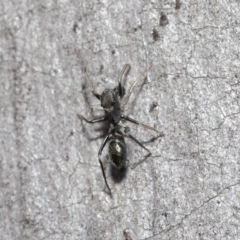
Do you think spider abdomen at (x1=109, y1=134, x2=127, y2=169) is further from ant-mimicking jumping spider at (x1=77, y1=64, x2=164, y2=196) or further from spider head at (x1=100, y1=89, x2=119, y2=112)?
spider head at (x1=100, y1=89, x2=119, y2=112)

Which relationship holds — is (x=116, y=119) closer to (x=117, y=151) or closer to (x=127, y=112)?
(x=127, y=112)

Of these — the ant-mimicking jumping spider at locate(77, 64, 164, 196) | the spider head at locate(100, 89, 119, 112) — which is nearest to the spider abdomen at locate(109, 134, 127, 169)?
the ant-mimicking jumping spider at locate(77, 64, 164, 196)

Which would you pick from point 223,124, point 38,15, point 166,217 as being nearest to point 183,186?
point 166,217

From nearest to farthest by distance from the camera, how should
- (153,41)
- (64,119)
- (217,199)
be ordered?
(217,199) < (153,41) < (64,119)

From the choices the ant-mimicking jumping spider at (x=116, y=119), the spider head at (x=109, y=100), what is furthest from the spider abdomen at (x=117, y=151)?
the spider head at (x=109, y=100)

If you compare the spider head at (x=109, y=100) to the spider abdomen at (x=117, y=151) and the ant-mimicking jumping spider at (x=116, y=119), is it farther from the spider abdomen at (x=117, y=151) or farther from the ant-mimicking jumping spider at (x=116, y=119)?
the spider abdomen at (x=117, y=151)

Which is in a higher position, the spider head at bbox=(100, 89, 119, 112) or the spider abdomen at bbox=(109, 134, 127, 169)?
the spider head at bbox=(100, 89, 119, 112)

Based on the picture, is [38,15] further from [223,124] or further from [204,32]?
[223,124]

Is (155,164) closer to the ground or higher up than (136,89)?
closer to the ground
